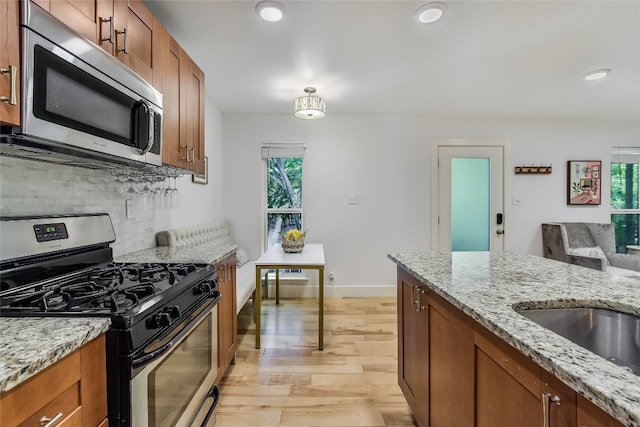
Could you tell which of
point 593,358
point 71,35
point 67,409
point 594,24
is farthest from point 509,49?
point 67,409

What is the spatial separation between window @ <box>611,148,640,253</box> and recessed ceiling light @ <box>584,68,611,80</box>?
6.87 feet

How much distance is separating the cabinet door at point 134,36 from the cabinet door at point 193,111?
1.31 ft

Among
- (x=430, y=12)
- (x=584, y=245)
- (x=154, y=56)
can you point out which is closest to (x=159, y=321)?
(x=154, y=56)

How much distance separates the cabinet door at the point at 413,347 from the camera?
144 centimetres

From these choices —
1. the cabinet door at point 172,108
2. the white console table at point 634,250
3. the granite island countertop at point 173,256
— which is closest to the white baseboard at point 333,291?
the granite island countertop at point 173,256

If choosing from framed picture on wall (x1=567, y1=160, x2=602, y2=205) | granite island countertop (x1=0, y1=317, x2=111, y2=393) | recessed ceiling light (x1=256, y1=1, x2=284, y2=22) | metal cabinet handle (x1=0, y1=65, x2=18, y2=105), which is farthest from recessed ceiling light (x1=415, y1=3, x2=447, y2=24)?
framed picture on wall (x1=567, y1=160, x2=602, y2=205)

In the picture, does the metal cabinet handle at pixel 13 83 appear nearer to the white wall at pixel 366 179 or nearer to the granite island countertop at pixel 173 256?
the granite island countertop at pixel 173 256

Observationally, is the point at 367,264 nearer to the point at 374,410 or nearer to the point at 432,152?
the point at 432,152

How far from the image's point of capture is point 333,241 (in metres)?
4.06

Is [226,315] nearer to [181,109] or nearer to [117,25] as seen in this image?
[181,109]

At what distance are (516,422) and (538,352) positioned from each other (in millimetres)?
279

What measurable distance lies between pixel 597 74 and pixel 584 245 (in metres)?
2.21

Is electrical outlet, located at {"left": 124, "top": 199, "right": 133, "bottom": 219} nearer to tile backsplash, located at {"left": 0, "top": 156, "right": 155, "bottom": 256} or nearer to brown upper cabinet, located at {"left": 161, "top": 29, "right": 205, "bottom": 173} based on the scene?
tile backsplash, located at {"left": 0, "top": 156, "right": 155, "bottom": 256}

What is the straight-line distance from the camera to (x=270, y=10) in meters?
1.81
